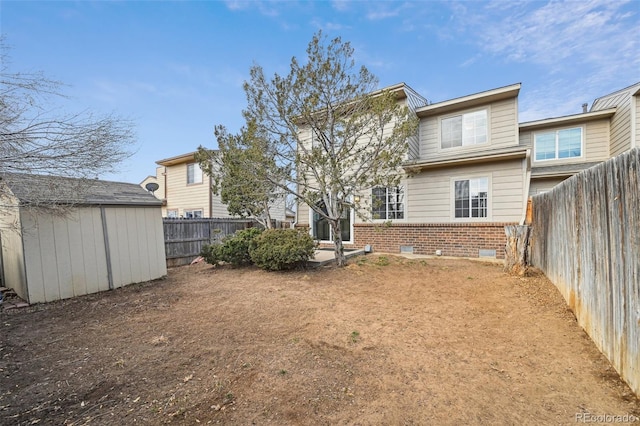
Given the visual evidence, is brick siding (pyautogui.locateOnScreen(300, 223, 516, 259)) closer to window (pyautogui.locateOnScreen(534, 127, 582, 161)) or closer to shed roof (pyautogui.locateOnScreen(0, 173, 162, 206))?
window (pyautogui.locateOnScreen(534, 127, 582, 161))

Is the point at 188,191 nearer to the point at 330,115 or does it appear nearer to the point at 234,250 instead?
the point at 234,250

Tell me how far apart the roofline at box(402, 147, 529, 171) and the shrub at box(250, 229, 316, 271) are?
4.16 meters

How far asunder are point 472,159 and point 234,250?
781cm

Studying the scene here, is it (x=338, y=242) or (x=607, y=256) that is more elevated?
(x=607, y=256)

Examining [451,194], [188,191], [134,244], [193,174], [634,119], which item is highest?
[634,119]

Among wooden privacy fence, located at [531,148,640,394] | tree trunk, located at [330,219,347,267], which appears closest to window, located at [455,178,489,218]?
tree trunk, located at [330,219,347,267]

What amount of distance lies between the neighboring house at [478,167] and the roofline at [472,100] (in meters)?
0.03

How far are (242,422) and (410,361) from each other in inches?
68.3

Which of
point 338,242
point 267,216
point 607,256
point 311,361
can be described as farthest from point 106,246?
point 607,256

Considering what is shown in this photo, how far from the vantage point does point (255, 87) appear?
7.61m

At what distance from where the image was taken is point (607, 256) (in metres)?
2.78

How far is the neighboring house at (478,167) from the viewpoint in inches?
355

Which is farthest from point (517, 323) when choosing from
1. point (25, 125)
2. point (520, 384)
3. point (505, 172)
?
point (25, 125)
